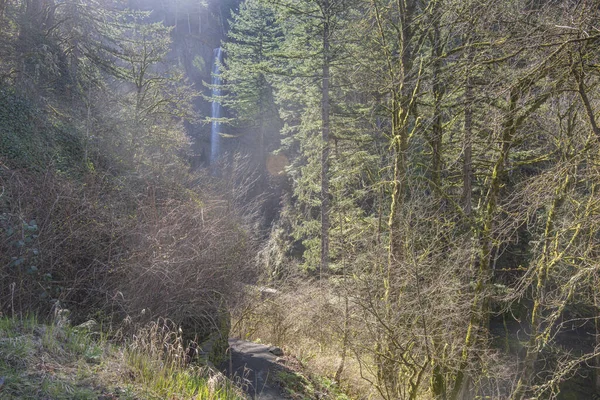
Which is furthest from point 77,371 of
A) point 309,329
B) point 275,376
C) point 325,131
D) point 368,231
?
point 325,131

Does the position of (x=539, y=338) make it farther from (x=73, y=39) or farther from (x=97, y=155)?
(x=73, y=39)

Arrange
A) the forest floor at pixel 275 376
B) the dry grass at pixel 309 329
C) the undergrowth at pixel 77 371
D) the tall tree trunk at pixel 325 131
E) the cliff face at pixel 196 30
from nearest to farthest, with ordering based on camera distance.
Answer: the undergrowth at pixel 77 371
the forest floor at pixel 275 376
the dry grass at pixel 309 329
the tall tree trunk at pixel 325 131
the cliff face at pixel 196 30

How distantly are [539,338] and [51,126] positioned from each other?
1145cm

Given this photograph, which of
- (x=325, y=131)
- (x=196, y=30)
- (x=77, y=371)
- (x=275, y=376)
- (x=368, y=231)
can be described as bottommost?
(x=275, y=376)

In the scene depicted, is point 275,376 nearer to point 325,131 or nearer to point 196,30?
point 325,131

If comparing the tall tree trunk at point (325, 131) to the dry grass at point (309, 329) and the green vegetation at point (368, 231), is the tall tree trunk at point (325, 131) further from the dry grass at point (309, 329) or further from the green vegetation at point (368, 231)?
the dry grass at point (309, 329)

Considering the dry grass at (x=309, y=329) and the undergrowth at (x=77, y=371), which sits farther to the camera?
the dry grass at (x=309, y=329)

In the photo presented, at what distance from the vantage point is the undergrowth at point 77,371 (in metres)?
3.10

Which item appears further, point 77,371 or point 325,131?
point 325,131

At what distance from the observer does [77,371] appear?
345cm

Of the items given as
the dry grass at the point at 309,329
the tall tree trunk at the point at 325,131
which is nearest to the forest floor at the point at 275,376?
the dry grass at the point at 309,329

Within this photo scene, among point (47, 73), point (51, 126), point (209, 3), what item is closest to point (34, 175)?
point (51, 126)

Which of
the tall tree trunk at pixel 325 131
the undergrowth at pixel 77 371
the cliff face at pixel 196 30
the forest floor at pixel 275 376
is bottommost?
the forest floor at pixel 275 376

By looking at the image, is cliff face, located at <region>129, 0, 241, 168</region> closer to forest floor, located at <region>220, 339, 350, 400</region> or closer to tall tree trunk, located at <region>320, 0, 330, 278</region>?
tall tree trunk, located at <region>320, 0, 330, 278</region>
